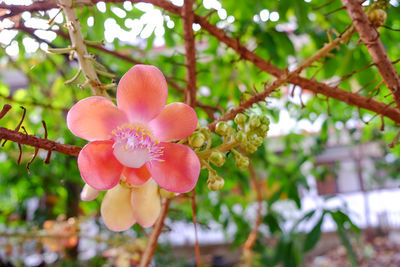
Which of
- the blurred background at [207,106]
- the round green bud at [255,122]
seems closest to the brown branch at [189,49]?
the blurred background at [207,106]

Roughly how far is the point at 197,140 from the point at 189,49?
227 millimetres

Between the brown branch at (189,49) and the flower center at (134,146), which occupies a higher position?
the brown branch at (189,49)

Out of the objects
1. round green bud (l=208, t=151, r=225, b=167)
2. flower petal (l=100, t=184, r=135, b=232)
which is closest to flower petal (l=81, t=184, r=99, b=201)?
flower petal (l=100, t=184, r=135, b=232)

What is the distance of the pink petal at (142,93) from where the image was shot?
13.6 inches

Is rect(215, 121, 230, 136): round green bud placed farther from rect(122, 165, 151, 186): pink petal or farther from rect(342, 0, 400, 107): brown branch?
rect(342, 0, 400, 107): brown branch

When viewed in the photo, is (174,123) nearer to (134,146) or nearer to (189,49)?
(134,146)

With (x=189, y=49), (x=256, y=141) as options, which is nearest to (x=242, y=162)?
(x=256, y=141)

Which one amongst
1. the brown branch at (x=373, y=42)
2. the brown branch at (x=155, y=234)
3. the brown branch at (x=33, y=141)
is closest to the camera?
the brown branch at (x=33, y=141)

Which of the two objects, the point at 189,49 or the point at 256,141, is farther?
the point at 189,49

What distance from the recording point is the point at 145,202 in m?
0.39

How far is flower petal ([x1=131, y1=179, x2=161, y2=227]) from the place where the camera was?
39 cm

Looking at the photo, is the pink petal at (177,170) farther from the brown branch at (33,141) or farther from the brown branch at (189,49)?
the brown branch at (189,49)

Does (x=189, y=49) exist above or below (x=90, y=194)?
above

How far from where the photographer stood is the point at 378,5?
453 mm
